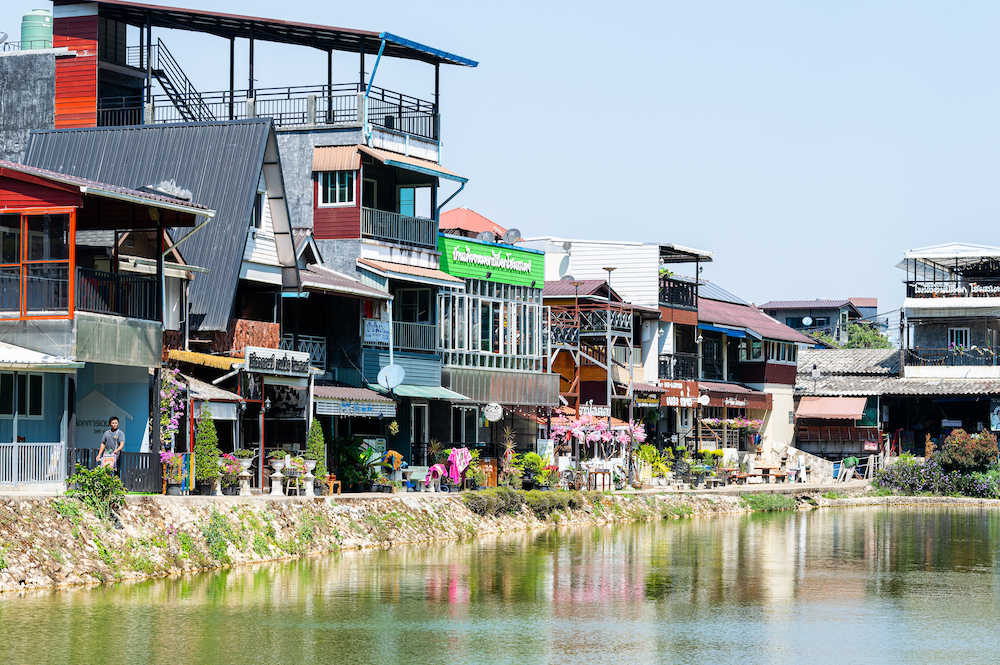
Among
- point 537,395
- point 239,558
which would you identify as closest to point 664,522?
point 537,395

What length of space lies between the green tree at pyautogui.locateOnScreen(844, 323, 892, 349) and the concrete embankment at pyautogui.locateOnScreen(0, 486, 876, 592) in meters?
67.0

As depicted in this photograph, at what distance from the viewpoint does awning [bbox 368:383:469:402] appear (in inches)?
1738

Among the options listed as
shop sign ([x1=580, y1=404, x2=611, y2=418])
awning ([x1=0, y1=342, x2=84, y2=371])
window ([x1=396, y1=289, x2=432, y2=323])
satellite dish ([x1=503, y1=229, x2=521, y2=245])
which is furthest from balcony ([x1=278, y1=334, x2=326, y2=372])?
shop sign ([x1=580, y1=404, x2=611, y2=418])

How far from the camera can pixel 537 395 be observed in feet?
172

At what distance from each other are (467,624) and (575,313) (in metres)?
33.3

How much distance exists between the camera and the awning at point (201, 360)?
120ft

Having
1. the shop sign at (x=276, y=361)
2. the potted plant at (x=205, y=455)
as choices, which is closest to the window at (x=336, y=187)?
the shop sign at (x=276, y=361)

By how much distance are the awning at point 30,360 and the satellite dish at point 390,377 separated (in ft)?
46.0

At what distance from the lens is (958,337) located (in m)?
72.5

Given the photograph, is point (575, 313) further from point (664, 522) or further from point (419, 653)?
point (419, 653)

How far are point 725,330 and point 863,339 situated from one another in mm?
40824

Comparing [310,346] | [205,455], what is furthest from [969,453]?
[205,455]

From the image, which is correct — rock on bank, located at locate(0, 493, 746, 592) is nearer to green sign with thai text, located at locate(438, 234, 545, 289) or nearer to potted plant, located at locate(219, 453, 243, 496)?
potted plant, located at locate(219, 453, 243, 496)

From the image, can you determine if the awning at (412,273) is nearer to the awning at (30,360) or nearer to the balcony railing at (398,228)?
the balcony railing at (398,228)
